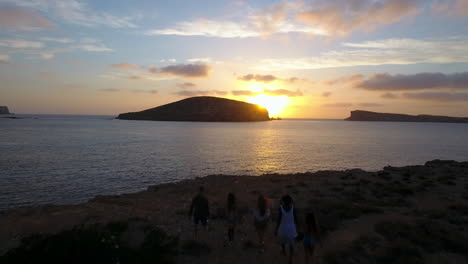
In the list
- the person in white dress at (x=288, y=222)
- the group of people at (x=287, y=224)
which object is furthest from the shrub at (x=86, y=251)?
the person in white dress at (x=288, y=222)

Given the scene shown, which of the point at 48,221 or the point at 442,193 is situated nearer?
the point at 48,221

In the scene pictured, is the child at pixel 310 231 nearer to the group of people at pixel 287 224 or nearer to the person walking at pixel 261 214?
the group of people at pixel 287 224

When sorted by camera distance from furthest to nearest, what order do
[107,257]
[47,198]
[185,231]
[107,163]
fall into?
[107,163], [47,198], [185,231], [107,257]

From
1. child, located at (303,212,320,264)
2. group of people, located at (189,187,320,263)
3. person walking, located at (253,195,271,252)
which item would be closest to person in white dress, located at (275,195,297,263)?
group of people, located at (189,187,320,263)

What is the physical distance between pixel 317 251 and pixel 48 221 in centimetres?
1453

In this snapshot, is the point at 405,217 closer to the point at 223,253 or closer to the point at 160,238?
the point at 223,253

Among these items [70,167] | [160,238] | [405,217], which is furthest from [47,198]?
[405,217]

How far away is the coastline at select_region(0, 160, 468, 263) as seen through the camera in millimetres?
10859

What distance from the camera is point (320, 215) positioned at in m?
14.7

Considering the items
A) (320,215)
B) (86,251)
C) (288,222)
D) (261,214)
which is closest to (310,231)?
(288,222)

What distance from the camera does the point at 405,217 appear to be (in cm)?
1460

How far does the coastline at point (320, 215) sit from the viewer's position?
10.9m

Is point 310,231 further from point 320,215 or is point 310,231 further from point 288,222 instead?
point 320,215

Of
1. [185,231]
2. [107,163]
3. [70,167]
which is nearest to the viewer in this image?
[185,231]
